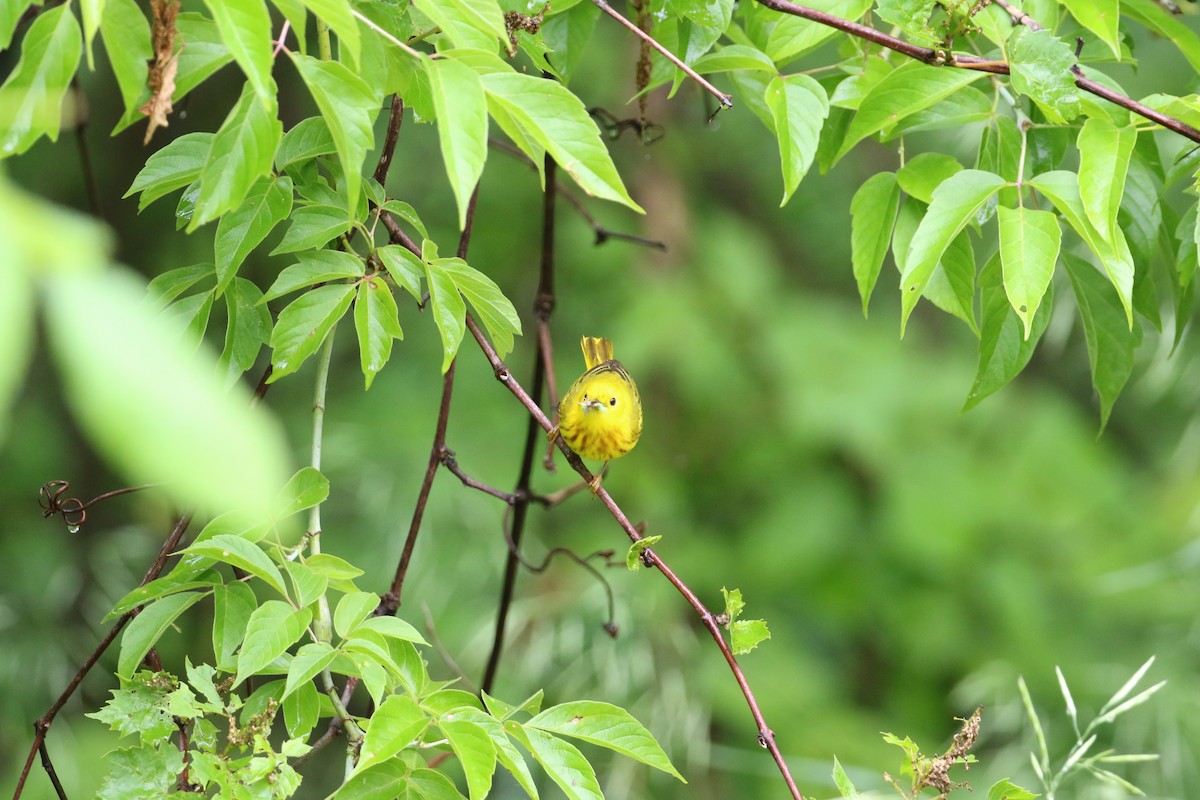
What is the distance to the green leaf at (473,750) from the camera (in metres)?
0.94

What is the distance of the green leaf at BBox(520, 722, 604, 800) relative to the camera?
104cm

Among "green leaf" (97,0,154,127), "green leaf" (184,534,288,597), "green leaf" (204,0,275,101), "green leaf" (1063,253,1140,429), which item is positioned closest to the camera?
"green leaf" (204,0,275,101)

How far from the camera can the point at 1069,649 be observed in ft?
12.2

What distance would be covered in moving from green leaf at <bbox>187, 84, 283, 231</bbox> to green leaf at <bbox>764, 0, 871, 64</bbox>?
709 mm

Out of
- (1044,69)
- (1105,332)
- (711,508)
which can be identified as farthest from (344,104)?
(711,508)

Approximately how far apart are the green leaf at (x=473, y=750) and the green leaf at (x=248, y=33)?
1.94 feet

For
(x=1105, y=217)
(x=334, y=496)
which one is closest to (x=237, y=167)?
(x=1105, y=217)

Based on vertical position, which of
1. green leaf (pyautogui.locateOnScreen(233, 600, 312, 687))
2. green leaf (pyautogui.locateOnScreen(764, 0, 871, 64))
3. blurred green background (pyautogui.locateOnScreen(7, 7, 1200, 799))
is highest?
green leaf (pyautogui.locateOnScreen(764, 0, 871, 64))

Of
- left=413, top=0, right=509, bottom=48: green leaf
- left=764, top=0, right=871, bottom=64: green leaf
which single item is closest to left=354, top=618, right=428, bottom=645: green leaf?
left=413, top=0, right=509, bottom=48: green leaf

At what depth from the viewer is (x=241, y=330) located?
47.2 inches

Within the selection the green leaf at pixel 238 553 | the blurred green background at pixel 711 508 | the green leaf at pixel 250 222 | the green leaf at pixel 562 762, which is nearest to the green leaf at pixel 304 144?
the green leaf at pixel 250 222

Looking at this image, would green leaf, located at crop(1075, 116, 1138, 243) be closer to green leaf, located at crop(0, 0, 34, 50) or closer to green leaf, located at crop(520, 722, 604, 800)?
green leaf, located at crop(520, 722, 604, 800)

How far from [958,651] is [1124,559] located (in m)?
0.70

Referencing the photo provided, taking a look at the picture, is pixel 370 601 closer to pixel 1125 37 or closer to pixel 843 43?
pixel 843 43
